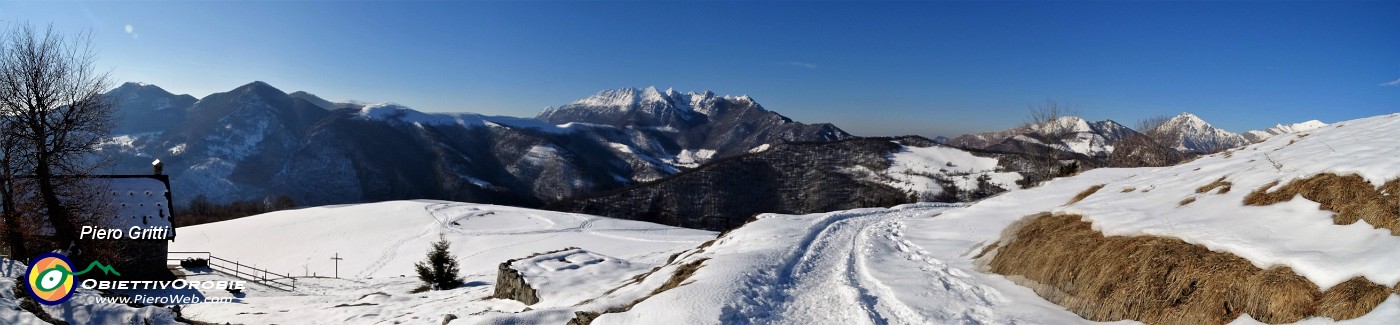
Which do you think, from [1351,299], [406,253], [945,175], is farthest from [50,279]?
[945,175]

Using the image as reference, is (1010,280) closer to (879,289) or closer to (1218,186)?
(879,289)

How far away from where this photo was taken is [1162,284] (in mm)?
8250

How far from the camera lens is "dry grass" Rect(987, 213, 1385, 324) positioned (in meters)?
6.45

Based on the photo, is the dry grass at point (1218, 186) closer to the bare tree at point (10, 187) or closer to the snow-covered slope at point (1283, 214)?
the snow-covered slope at point (1283, 214)

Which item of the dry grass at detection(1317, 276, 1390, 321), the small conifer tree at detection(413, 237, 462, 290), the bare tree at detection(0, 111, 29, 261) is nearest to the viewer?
the dry grass at detection(1317, 276, 1390, 321)

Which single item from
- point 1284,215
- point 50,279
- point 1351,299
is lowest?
point 1351,299

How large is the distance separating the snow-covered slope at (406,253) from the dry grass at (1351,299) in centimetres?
1245


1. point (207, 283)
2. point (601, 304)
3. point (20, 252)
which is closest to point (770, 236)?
point (601, 304)

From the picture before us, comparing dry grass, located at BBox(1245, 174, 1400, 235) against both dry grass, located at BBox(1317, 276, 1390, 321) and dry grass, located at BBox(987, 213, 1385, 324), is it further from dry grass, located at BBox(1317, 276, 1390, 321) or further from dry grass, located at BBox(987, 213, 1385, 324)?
dry grass, located at BBox(1317, 276, 1390, 321)

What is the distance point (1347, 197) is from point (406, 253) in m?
64.0

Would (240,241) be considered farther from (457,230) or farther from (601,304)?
(601,304)

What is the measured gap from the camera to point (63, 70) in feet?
65.8

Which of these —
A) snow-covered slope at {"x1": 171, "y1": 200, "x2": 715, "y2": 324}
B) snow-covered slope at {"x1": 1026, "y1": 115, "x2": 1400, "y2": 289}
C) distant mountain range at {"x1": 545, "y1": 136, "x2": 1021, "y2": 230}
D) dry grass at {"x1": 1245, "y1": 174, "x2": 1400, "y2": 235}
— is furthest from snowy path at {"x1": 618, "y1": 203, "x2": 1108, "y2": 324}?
distant mountain range at {"x1": 545, "y1": 136, "x2": 1021, "y2": 230}

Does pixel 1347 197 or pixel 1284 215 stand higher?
pixel 1347 197
